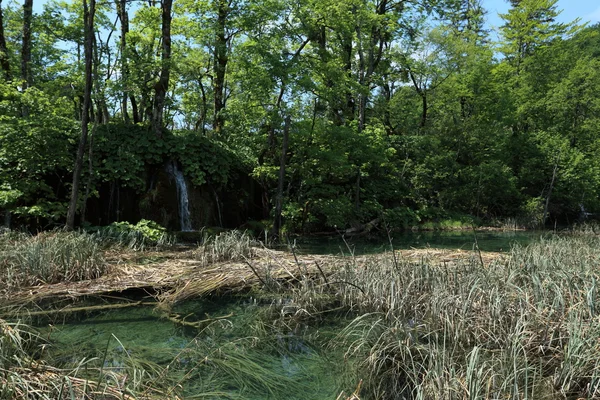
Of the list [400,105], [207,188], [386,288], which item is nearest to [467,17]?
[400,105]

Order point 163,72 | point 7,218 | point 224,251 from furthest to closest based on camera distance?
point 163,72
point 7,218
point 224,251

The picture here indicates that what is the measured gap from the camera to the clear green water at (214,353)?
3420 mm

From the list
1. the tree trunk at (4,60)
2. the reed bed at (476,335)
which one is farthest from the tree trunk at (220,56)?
→ the reed bed at (476,335)

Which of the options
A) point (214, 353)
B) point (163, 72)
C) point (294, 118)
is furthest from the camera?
point (294, 118)

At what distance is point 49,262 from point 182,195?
6788mm

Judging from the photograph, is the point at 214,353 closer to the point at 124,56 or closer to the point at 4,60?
the point at 124,56

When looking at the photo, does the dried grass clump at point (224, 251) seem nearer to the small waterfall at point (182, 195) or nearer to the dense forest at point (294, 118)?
the dense forest at point (294, 118)

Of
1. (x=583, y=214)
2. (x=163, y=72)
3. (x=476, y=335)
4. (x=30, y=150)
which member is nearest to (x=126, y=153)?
(x=30, y=150)

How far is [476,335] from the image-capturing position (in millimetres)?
3633

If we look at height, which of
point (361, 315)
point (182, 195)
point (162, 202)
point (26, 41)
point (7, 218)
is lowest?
point (361, 315)

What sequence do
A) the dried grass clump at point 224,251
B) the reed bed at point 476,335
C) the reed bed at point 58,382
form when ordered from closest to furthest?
the reed bed at point 58,382 → the reed bed at point 476,335 → the dried grass clump at point 224,251

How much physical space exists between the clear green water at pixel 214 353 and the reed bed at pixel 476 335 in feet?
1.21

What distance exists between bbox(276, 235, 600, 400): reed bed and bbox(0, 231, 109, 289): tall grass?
372 centimetres

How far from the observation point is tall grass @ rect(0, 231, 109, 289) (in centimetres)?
599
